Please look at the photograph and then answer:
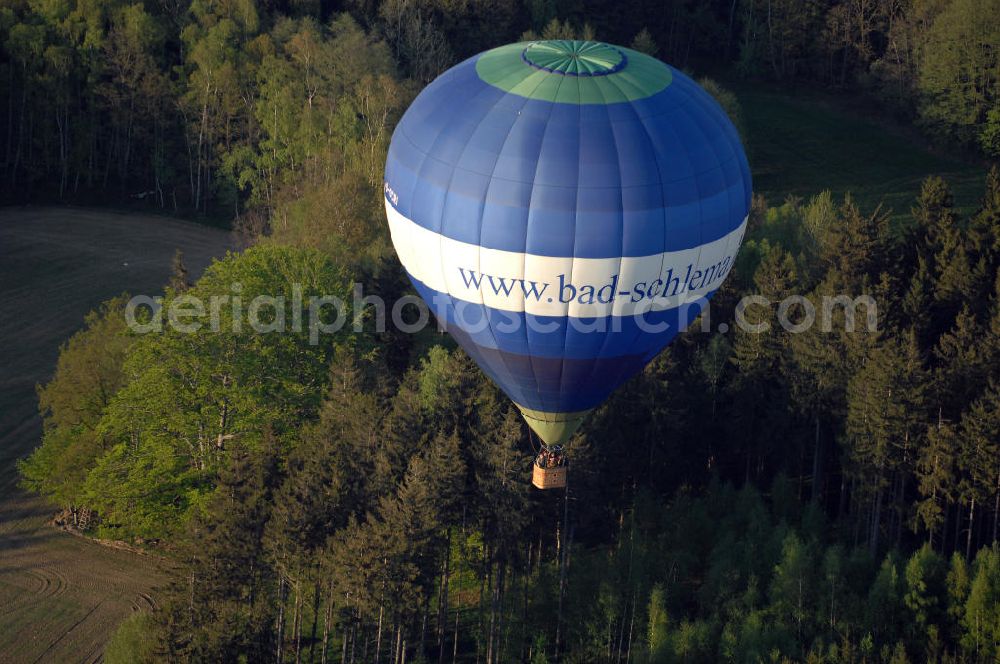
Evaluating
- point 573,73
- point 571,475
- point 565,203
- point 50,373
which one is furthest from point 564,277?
point 50,373

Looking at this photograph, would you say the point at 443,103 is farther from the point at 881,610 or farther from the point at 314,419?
the point at 881,610

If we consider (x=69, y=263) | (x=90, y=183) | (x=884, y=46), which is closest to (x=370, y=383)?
(x=69, y=263)

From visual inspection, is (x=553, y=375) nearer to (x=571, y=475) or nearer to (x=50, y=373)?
(x=571, y=475)

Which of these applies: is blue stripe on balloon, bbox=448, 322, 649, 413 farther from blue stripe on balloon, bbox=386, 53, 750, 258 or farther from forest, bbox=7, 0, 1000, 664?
blue stripe on balloon, bbox=386, 53, 750, 258

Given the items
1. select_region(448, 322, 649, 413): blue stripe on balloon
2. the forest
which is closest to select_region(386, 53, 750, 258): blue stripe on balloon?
select_region(448, 322, 649, 413): blue stripe on balloon

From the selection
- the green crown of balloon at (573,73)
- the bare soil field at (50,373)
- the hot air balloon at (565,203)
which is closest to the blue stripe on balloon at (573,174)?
the hot air balloon at (565,203)
